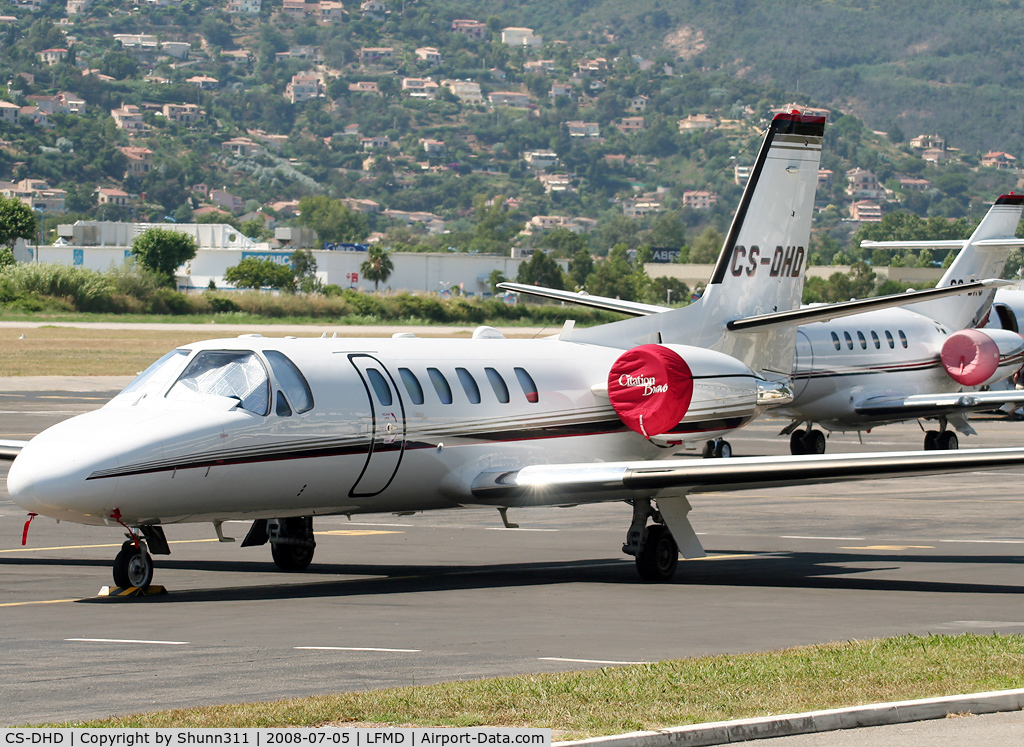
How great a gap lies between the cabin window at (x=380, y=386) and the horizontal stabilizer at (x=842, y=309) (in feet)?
19.4

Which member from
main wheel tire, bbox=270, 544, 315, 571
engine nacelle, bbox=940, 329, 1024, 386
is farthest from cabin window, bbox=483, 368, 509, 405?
engine nacelle, bbox=940, 329, 1024, 386

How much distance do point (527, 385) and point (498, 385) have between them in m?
0.48

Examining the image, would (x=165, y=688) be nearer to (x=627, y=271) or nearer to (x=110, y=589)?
(x=110, y=589)

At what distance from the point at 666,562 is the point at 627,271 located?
18312cm

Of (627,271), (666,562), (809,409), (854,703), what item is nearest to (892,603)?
(666,562)

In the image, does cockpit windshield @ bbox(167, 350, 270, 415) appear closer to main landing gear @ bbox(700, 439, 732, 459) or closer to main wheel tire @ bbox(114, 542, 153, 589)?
main wheel tire @ bbox(114, 542, 153, 589)

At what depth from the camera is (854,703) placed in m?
9.68

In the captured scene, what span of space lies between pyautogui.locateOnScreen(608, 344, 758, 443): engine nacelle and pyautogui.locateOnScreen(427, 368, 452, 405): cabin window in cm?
254

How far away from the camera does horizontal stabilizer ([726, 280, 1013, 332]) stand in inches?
758

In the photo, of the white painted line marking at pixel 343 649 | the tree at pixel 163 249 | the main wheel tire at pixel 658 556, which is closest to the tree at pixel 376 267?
the tree at pixel 163 249

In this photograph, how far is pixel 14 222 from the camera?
145 metres

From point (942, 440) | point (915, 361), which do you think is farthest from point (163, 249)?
point (942, 440)

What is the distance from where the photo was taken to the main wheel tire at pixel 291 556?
18.2 meters

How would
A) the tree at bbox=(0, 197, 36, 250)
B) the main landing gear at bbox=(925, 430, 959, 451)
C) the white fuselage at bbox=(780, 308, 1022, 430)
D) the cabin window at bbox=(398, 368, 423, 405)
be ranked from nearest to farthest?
the cabin window at bbox=(398, 368, 423, 405), the white fuselage at bbox=(780, 308, 1022, 430), the main landing gear at bbox=(925, 430, 959, 451), the tree at bbox=(0, 197, 36, 250)
